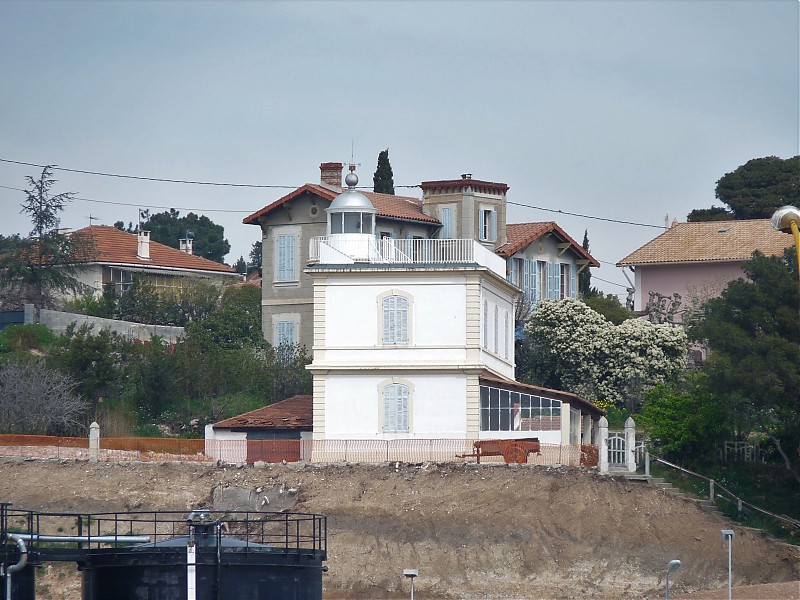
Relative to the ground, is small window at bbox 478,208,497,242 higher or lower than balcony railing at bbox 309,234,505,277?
higher

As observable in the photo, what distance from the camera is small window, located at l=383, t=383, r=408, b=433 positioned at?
54.4 meters

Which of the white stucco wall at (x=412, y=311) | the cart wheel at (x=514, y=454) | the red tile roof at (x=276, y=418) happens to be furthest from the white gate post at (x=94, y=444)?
the cart wheel at (x=514, y=454)

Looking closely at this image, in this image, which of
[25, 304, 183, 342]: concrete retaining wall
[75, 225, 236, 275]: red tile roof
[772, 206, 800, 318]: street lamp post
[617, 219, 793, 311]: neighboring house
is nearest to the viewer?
→ [772, 206, 800, 318]: street lamp post

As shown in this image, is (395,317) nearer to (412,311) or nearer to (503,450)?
(412,311)

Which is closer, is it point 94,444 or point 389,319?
point 389,319

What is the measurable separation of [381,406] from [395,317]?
9.25 feet

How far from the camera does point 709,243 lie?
75.2 metres

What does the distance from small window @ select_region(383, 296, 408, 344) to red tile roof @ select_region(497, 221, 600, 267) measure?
42.0ft

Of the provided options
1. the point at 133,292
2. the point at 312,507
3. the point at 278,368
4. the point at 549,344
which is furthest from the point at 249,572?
the point at 133,292

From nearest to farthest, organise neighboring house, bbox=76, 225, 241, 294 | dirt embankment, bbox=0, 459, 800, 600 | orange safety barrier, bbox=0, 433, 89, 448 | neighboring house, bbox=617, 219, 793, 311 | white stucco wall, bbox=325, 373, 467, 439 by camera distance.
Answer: dirt embankment, bbox=0, 459, 800, 600 → white stucco wall, bbox=325, 373, 467, 439 → orange safety barrier, bbox=0, 433, 89, 448 → neighboring house, bbox=617, 219, 793, 311 → neighboring house, bbox=76, 225, 241, 294

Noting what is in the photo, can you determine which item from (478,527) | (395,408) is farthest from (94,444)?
(478,527)

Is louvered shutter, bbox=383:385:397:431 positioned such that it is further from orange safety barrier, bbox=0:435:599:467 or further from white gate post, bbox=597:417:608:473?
white gate post, bbox=597:417:608:473

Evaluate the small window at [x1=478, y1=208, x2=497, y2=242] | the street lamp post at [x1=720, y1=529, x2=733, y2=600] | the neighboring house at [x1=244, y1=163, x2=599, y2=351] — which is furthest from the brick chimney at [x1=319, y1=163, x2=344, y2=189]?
the street lamp post at [x1=720, y1=529, x2=733, y2=600]

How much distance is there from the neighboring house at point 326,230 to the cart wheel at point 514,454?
13256mm
